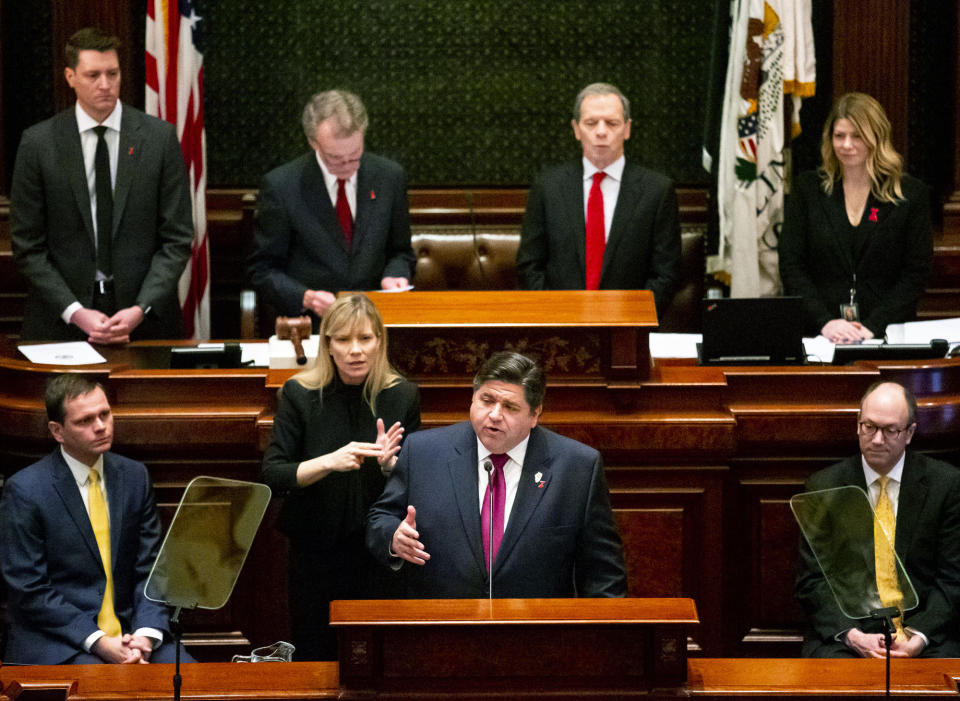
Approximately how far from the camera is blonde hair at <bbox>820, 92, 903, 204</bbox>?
15.5 ft

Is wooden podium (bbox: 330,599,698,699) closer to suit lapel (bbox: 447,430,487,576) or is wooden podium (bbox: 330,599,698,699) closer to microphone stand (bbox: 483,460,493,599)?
microphone stand (bbox: 483,460,493,599)

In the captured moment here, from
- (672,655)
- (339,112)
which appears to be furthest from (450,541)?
(339,112)

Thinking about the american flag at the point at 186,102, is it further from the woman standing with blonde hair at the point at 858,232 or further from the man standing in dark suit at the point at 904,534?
the man standing in dark suit at the point at 904,534

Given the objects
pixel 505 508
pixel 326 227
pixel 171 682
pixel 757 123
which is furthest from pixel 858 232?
pixel 171 682

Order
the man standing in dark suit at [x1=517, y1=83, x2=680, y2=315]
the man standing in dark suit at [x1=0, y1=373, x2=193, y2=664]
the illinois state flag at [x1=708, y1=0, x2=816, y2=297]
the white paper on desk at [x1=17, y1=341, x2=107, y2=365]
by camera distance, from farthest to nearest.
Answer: the illinois state flag at [x1=708, y1=0, x2=816, y2=297] → the man standing in dark suit at [x1=517, y1=83, x2=680, y2=315] → the white paper on desk at [x1=17, y1=341, x2=107, y2=365] → the man standing in dark suit at [x1=0, y1=373, x2=193, y2=664]

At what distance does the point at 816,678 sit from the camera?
9.20ft

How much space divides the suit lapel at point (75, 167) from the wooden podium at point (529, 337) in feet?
4.27

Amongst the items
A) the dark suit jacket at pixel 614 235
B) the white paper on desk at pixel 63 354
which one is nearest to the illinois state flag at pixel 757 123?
the dark suit jacket at pixel 614 235

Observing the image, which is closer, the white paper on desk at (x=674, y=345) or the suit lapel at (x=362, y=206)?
the white paper on desk at (x=674, y=345)

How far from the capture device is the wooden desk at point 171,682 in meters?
2.72

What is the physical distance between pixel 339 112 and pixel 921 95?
304cm

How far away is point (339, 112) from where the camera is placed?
4.46m

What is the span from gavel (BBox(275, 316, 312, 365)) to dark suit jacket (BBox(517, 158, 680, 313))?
95 centimetres

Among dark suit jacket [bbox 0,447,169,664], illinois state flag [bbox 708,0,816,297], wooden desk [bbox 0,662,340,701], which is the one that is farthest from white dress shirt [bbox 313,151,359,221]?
wooden desk [bbox 0,662,340,701]
